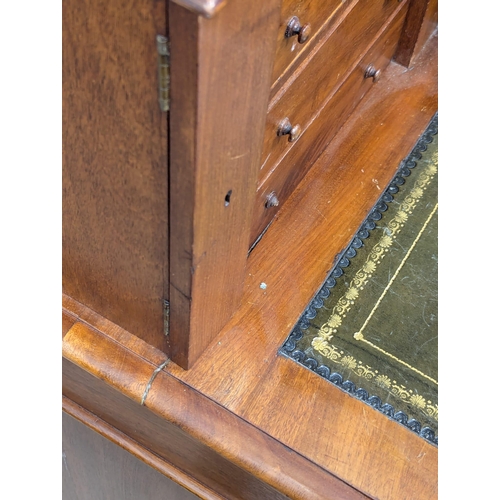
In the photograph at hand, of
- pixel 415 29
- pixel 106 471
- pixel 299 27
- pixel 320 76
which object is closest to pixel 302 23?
pixel 299 27

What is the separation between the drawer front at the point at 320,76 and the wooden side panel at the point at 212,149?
0.42 ft

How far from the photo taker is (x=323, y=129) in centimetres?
96

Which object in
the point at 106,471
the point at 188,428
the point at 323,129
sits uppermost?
the point at 323,129

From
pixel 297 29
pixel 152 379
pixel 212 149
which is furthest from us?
pixel 152 379

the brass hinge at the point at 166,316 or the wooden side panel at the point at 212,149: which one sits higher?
the wooden side panel at the point at 212,149

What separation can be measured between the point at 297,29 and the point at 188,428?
437 mm

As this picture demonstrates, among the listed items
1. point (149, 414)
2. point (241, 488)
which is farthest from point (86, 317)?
point (241, 488)

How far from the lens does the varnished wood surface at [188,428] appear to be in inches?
28.6

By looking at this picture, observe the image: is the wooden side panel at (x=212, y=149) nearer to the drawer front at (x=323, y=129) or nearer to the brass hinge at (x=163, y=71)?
the brass hinge at (x=163, y=71)

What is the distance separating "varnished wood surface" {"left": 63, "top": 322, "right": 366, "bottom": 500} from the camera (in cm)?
73

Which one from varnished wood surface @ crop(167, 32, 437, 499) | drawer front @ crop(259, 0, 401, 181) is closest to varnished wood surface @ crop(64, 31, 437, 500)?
varnished wood surface @ crop(167, 32, 437, 499)

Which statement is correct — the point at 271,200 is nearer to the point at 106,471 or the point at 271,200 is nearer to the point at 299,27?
the point at 299,27

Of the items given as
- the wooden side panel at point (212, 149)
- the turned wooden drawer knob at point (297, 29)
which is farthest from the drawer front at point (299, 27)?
the wooden side panel at point (212, 149)

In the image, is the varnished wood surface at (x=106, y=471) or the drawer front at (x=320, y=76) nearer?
the drawer front at (x=320, y=76)
